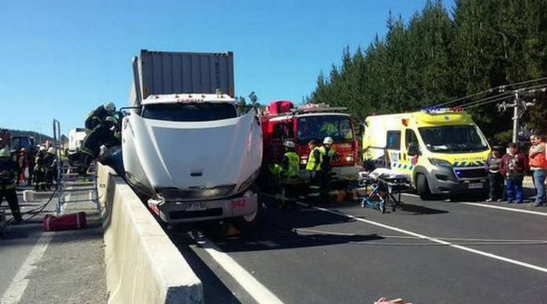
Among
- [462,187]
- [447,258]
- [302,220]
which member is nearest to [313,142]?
[302,220]

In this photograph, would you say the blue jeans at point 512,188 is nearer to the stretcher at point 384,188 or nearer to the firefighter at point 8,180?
the stretcher at point 384,188

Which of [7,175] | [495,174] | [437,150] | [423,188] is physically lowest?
[423,188]

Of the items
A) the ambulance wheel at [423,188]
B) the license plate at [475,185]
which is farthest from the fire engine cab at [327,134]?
the license plate at [475,185]

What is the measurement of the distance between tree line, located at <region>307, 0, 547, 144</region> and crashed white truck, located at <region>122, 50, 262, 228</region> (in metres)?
17.7

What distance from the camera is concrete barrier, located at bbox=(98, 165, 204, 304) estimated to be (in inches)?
133

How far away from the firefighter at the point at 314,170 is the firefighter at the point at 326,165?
0.34 feet

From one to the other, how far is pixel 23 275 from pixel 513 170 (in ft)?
37.1

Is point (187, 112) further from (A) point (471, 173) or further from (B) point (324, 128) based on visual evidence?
(A) point (471, 173)

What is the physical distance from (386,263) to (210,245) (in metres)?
3.06

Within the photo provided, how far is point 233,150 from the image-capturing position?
9.42 meters

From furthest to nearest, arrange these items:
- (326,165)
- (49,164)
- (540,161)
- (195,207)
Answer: (49,164)
(326,165)
(540,161)
(195,207)

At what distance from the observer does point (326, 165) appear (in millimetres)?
14359

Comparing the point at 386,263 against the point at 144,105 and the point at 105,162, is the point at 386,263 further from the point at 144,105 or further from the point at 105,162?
the point at 105,162

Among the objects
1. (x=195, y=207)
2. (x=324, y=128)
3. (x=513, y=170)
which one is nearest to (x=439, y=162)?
(x=513, y=170)
